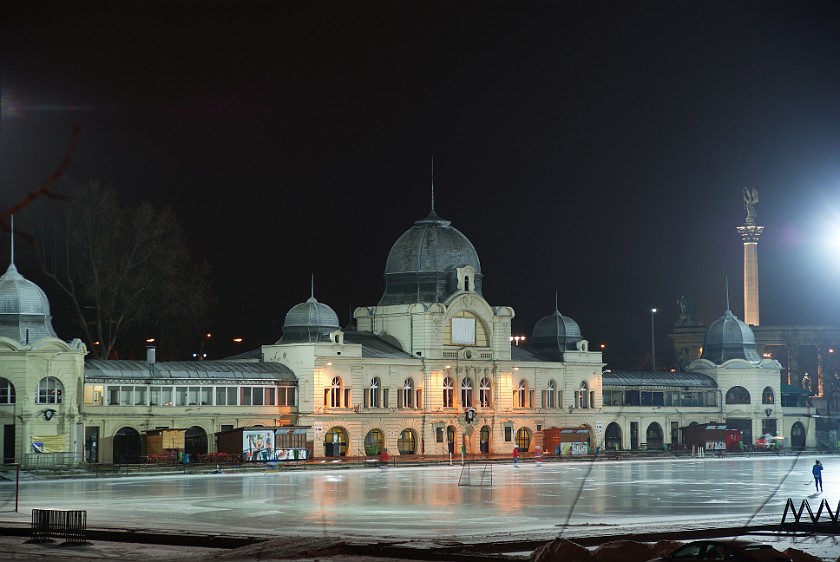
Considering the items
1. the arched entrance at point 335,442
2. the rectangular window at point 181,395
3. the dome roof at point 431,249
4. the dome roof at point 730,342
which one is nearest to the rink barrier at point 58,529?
the rectangular window at point 181,395

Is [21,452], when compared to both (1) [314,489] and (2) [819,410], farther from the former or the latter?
(2) [819,410]

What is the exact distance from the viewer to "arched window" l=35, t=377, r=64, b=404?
83438mm

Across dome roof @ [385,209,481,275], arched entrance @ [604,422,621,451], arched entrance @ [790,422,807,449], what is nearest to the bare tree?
dome roof @ [385,209,481,275]

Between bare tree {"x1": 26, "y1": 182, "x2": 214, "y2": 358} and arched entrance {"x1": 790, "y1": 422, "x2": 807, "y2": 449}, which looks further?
arched entrance {"x1": 790, "y1": 422, "x2": 807, "y2": 449}

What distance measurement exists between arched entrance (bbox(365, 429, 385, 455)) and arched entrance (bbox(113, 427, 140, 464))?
19.3m

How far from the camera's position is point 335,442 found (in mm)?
99750

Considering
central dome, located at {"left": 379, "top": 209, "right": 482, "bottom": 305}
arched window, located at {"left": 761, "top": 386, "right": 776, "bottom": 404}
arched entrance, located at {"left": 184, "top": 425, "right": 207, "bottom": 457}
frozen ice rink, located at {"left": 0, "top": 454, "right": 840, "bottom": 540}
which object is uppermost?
central dome, located at {"left": 379, "top": 209, "right": 482, "bottom": 305}

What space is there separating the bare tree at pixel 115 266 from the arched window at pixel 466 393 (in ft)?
75.1

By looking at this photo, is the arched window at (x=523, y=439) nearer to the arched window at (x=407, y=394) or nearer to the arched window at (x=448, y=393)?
→ the arched window at (x=448, y=393)

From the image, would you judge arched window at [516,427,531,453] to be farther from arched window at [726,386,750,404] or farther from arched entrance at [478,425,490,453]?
arched window at [726,386,750,404]

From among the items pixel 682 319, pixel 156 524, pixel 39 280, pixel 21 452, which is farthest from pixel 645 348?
pixel 156 524

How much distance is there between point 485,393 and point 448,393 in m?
3.51

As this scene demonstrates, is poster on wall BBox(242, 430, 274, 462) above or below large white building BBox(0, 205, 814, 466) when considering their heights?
below

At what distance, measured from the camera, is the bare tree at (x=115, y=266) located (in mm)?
92500
